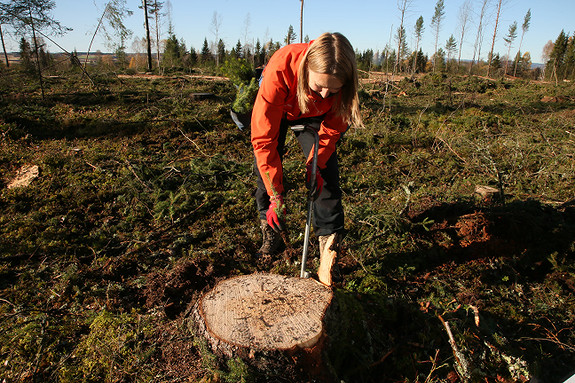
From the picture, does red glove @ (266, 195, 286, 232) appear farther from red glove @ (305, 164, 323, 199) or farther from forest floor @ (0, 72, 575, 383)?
forest floor @ (0, 72, 575, 383)

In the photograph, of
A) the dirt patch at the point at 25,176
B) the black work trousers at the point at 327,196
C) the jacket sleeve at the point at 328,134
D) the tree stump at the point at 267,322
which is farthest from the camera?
the dirt patch at the point at 25,176

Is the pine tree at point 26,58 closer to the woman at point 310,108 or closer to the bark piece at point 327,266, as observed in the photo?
the woman at point 310,108

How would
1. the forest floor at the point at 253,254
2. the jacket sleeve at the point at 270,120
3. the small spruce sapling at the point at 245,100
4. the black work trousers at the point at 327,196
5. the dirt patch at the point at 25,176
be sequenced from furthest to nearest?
the dirt patch at the point at 25,176
the small spruce sapling at the point at 245,100
the black work trousers at the point at 327,196
the jacket sleeve at the point at 270,120
the forest floor at the point at 253,254

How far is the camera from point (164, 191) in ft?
12.8

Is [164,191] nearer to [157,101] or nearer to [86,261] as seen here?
[86,261]

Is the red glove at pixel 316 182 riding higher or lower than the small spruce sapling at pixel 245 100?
lower

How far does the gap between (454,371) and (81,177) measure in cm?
454

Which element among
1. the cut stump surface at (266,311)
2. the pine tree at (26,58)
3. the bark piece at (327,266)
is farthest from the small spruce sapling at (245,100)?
the pine tree at (26,58)

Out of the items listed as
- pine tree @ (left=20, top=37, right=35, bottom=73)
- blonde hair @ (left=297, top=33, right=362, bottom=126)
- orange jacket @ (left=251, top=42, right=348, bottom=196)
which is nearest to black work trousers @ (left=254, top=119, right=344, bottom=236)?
orange jacket @ (left=251, top=42, right=348, bottom=196)

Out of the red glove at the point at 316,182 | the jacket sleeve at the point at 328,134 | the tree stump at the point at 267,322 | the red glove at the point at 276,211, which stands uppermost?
the jacket sleeve at the point at 328,134

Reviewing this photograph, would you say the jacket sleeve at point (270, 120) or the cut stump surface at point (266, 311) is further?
the jacket sleeve at point (270, 120)

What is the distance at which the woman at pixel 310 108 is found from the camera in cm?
185

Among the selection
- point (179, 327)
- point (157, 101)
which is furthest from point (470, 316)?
point (157, 101)

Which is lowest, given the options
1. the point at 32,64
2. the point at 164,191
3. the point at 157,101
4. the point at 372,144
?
the point at 164,191
